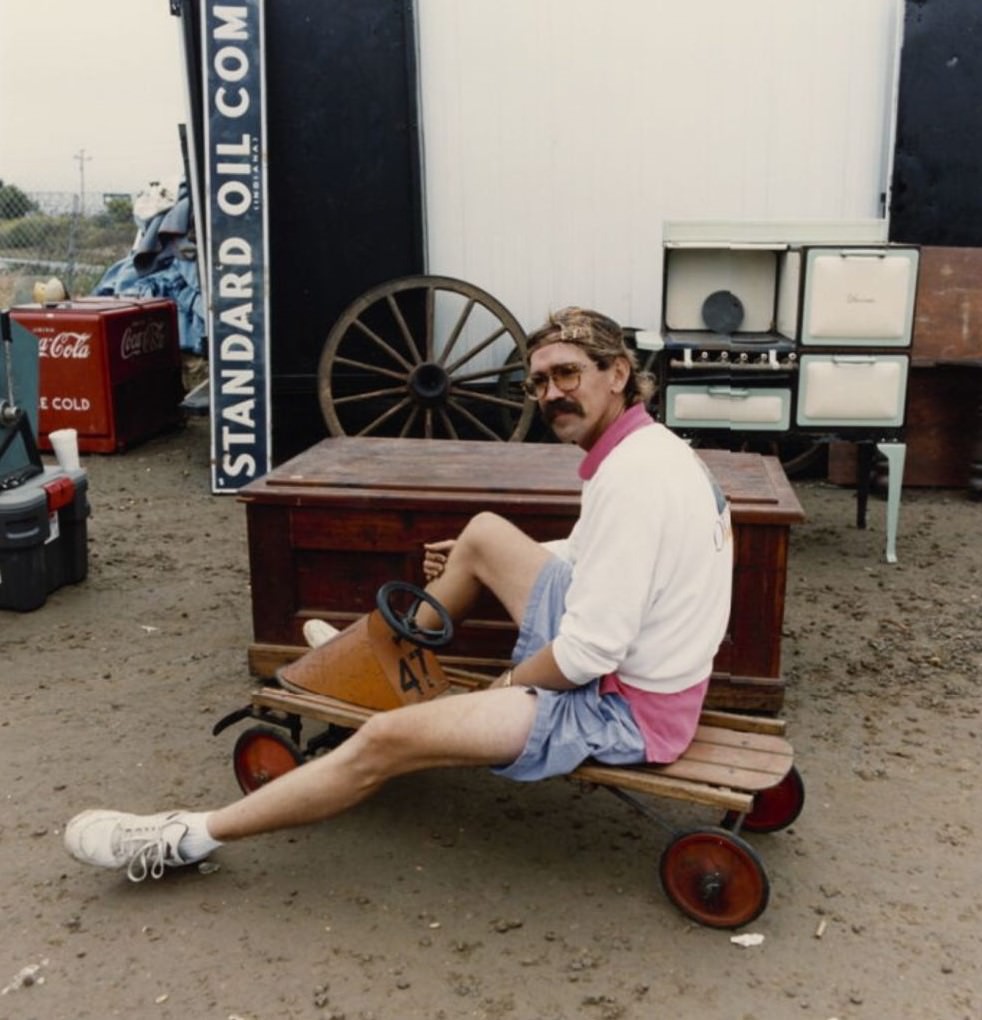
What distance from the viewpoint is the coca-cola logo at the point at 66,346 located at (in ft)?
24.6

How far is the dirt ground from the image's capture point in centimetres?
244

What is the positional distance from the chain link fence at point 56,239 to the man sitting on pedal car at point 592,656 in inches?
353

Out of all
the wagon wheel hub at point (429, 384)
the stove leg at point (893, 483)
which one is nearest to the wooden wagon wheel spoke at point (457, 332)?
the wagon wheel hub at point (429, 384)

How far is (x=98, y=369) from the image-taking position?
7527mm

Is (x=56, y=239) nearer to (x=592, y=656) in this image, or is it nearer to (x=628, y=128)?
(x=628, y=128)

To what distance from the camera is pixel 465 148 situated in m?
6.98

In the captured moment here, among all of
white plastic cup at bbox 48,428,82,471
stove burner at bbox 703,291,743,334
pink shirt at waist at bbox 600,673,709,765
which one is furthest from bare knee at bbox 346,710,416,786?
stove burner at bbox 703,291,743,334

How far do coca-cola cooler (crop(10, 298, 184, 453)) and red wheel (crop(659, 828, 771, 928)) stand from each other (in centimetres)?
563

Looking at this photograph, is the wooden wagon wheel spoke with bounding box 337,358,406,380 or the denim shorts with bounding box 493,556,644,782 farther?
the wooden wagon wheel spoke with bounding box 337,358,406,380

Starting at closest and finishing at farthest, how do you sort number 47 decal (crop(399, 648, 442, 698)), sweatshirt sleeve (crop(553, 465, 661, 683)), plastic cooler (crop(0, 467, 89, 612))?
sweatshirt sleeve (crop(553, 465, 661, 683))
number 47 decal (crop(399, 648, 442, 698))
plastic cooler (crop(0, 467, 89, 612))

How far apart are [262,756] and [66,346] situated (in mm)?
5178

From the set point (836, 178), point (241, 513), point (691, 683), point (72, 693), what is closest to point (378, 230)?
point (241, 513)

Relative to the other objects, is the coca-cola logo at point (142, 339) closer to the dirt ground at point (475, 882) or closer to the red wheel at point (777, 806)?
the dirt ground at point (475, 882)

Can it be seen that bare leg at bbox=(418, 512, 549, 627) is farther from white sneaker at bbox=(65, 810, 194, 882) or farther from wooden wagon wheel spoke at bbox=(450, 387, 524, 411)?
wooden wagon wheel spoke at bbox=(450, 387, 524, 411)
